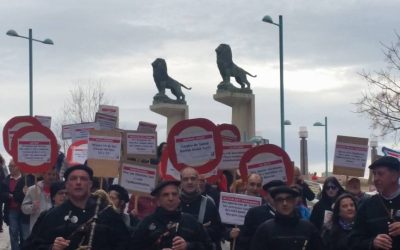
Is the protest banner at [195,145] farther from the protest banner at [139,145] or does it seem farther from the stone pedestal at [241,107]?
the stone pedestal at [241,107]

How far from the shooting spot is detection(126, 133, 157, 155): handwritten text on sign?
13453 mm

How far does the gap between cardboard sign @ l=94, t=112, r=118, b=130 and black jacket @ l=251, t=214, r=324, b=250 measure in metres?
8.45

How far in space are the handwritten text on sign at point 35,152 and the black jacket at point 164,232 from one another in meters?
5.44

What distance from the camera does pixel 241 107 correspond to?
36625 millimetres

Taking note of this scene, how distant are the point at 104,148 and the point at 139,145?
931 mm

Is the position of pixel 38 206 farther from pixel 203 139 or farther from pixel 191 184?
pixel 191 184

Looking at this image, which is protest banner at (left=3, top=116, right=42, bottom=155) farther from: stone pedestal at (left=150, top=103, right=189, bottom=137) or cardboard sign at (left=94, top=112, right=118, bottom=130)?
stone pedestal at (left=150, top=103, right=189, bottom=137)

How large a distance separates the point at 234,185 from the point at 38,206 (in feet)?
9.62

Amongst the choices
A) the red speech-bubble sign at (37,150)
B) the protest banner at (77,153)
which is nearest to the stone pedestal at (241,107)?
the protest banner at (77,153)

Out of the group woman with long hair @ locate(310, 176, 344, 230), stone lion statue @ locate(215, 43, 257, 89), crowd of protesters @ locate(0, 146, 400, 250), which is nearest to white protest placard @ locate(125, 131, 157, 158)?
woman with long hair @ locate(310, 176, 344, 230)

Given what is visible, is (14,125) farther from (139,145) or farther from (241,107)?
(241,107)

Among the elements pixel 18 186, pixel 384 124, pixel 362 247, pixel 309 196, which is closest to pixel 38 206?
pixel 18 186

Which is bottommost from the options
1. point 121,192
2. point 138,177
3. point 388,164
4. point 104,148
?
point 121,192

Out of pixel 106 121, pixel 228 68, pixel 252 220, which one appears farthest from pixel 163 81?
pixel 252 220
